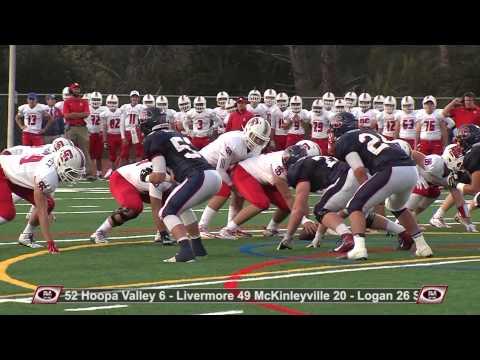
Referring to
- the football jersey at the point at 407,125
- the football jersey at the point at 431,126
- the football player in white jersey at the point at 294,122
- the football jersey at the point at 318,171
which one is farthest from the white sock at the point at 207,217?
the football player in white jersey at the point at 294,122

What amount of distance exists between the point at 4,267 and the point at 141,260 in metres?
1.42

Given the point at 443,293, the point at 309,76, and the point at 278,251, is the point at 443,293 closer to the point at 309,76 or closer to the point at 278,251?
the point at 278,251

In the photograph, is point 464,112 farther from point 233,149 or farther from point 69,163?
point 69,163

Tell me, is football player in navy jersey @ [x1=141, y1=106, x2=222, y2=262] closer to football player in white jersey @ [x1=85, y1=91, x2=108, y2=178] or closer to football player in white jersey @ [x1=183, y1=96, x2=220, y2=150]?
football player in white jersey @ [x1=183, y1=96, x2=220, y2=150]

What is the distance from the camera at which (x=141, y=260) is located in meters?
11.5

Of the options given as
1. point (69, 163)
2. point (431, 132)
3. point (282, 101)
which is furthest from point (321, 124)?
point (69, 163)

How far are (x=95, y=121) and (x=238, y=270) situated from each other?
55.9ft

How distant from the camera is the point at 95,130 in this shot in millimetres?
27062

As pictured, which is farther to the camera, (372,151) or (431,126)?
(431,126)

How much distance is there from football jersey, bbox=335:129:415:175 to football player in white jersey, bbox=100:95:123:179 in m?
16.5

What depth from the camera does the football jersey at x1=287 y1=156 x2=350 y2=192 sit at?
12.2 m

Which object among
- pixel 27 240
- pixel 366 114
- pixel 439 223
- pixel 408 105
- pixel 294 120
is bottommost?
pixel 27 240

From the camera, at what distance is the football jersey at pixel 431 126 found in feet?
72.2

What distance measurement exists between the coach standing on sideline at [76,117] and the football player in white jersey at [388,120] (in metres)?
6.64
